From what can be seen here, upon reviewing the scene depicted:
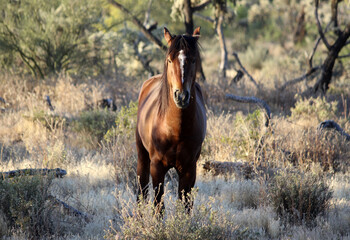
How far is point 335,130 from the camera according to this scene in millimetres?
7305

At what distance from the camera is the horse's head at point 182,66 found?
3395 mm

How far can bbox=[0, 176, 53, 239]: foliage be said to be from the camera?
421 centimetres

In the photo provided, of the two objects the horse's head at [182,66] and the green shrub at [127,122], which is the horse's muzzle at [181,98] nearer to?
the horse's head at [182,66]

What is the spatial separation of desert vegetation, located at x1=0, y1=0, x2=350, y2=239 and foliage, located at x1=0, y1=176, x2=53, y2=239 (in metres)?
0.01

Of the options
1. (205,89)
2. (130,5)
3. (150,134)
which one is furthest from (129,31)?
(150,134)

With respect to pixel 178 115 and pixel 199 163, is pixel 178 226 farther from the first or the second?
pixel 199 163

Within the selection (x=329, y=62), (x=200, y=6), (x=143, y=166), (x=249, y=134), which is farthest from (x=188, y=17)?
(x=143, y=166)

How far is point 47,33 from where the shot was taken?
1264 centimetres

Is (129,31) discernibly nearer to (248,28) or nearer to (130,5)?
(130,5)

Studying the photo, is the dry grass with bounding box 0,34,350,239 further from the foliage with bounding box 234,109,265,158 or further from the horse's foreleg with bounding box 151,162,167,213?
the horse's foreleg with bounding box 151,162,167,213

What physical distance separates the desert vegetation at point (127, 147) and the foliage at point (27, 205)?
14 millimetres

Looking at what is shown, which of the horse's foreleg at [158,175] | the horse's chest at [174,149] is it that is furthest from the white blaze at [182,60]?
the horse's foreleg at [158,175]

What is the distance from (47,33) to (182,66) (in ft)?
33.8

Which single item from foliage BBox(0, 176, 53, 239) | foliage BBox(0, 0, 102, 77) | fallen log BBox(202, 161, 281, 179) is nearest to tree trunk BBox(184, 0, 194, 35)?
foliage BBox(0, 0, 102, 77)
